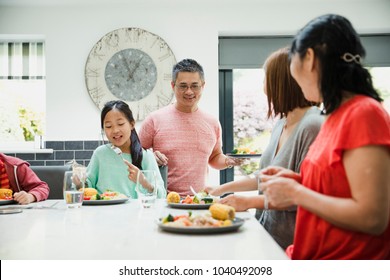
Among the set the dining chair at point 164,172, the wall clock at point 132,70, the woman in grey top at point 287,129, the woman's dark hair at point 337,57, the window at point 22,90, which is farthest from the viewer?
the window at point 22,90

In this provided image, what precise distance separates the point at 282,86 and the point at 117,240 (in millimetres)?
729

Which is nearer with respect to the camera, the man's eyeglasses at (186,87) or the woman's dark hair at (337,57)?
the woman's dark hair at (337,57)

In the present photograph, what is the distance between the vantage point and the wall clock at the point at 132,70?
3652 millimetres

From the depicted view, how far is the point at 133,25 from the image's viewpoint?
370 cm

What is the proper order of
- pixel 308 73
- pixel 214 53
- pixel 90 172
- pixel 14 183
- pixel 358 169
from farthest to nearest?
pixel 214 53, pixel 90 172, pixel 14 183, pixel 308 73, pixel 358 169

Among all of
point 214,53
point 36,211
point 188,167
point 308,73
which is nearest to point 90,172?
point 188,167

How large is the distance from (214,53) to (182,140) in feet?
4.81

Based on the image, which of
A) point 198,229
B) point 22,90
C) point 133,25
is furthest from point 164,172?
point 22,90

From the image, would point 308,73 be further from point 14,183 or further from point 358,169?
point 14,183

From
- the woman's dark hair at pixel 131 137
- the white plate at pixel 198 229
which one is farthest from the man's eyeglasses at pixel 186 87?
the white plate at pixel 198 229

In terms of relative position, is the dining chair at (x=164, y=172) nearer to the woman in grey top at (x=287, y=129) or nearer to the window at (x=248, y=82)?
the woman in grey top at (x=287, y=129)

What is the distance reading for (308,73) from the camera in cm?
103

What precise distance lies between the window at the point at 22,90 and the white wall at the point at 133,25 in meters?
0.18

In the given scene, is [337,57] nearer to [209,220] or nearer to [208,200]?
[209,220]
